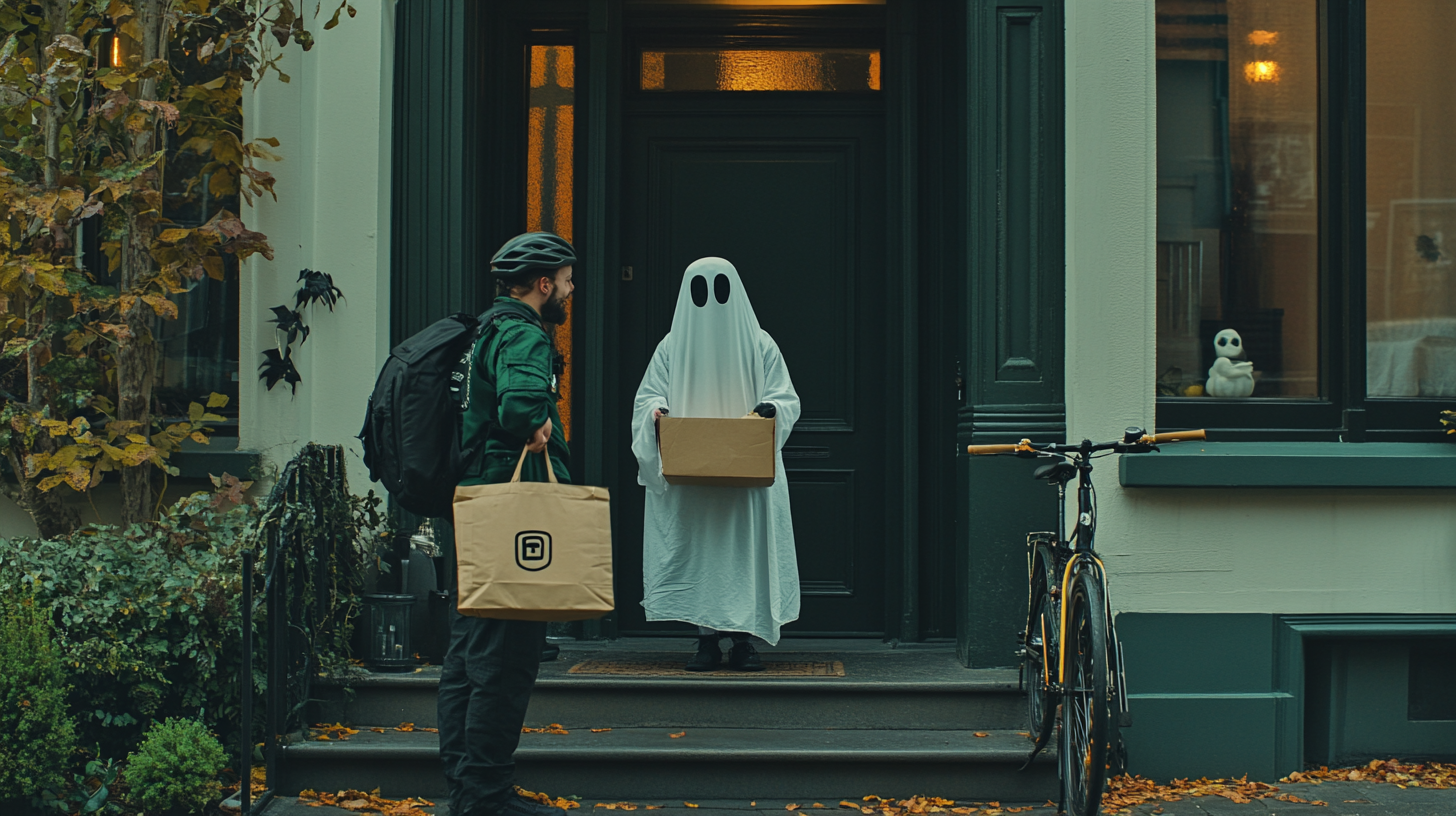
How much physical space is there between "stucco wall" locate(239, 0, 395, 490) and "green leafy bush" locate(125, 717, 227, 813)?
4.63ft

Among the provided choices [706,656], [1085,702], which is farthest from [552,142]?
[1085,702]

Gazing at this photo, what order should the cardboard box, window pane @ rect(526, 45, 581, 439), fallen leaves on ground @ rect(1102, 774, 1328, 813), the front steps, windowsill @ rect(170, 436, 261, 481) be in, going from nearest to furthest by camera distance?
the front steps, fallen leaves on ground @ rect(1102, 774, 1328, 813), the cardboard box, windowsill @ rect(170, 436, 261, 481), window pane @ rect(526, 45, 581, 439)

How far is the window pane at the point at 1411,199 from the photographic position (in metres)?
6.00

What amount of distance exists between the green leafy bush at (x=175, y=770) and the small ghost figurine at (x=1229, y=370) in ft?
14.7

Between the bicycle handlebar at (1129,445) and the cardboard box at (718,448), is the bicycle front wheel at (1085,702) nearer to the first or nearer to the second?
the bicycle handlebar at (1129,445)

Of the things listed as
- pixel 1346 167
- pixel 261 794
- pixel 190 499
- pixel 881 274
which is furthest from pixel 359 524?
pixel 1346 167

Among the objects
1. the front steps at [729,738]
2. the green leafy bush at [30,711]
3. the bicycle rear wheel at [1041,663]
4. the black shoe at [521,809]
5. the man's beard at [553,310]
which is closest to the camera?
the black shoe at [521,809]

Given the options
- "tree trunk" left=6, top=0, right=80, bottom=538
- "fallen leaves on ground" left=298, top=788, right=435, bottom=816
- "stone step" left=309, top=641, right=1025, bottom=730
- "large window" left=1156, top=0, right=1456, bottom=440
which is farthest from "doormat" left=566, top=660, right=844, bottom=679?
"tree trunk" left=6, top=0, right=80, bottom=538

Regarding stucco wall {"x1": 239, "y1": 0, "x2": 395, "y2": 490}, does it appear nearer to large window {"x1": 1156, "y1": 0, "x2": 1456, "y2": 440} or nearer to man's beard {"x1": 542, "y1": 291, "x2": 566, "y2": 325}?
man's beard {"x1": 542, "y1": 291, "x2": 566, "y2": 325}

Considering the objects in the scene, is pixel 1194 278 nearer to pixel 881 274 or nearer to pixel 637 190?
pixel 881 274

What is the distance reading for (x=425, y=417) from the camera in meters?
4.28

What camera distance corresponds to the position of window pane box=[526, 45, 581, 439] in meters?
6.84

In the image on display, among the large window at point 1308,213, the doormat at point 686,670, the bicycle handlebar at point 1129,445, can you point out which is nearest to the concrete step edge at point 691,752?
the doormat at point 686,670

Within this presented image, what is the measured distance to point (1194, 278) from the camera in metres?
5.93
